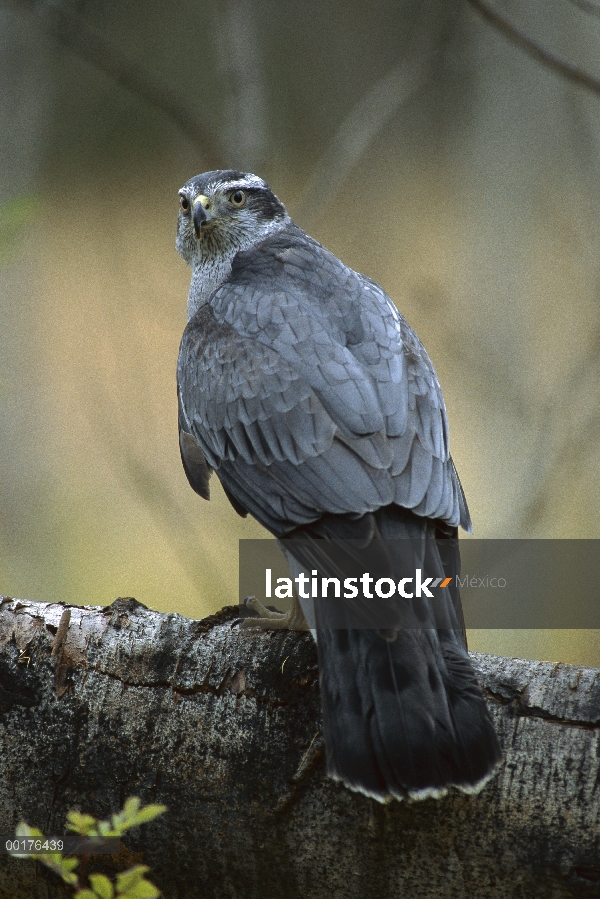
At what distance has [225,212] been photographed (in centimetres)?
294

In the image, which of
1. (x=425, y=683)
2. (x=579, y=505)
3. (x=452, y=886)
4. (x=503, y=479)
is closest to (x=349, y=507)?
(x=425, y=683)

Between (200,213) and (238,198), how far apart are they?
172mm

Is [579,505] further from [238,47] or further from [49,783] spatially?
[49,783]

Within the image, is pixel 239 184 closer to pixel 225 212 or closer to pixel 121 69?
pixel 225 212

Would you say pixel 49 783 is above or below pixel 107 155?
below

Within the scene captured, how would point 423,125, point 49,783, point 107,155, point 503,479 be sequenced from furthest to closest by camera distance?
1. point 107,155
2. point 423,125
3. point 503,479
4. point 49,783

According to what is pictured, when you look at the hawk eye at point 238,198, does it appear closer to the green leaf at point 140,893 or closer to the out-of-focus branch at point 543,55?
the out-of-focus branch at point 543,55

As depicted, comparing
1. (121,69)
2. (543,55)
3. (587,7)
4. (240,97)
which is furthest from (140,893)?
(121,69)

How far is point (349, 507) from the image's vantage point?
1.85 m

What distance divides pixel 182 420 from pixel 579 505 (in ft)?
9.21

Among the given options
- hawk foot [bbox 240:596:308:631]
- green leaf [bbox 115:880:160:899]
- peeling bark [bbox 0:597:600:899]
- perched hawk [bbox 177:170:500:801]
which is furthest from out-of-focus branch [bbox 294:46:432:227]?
green leaf [bbox 115:880:160:899]

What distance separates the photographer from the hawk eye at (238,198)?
295 cm

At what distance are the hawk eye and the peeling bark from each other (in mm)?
1575

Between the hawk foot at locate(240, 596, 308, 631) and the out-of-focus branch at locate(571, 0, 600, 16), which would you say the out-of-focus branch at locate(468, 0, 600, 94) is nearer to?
the out-of-focus branch at locate(571, 0, 600, 16)
